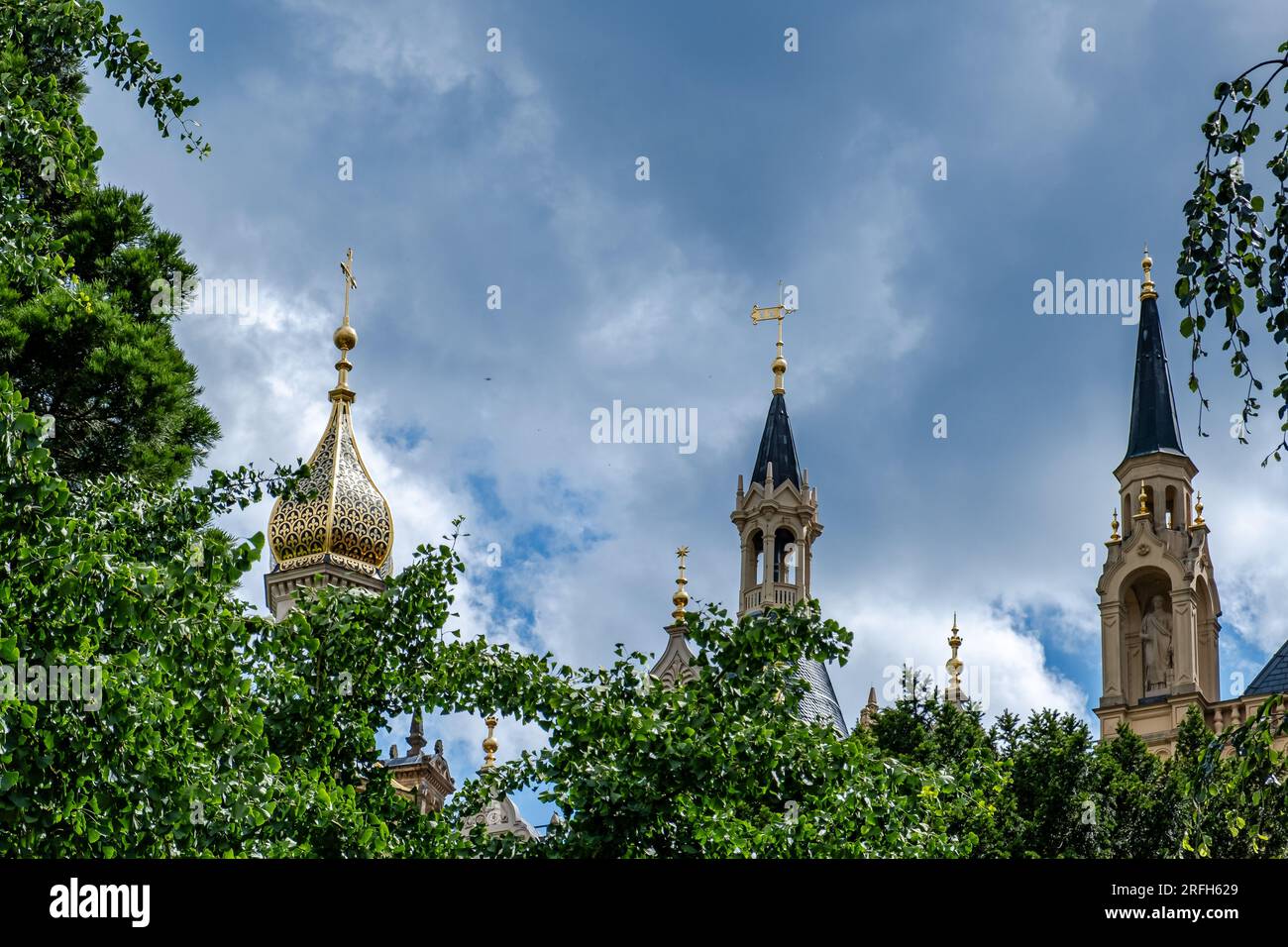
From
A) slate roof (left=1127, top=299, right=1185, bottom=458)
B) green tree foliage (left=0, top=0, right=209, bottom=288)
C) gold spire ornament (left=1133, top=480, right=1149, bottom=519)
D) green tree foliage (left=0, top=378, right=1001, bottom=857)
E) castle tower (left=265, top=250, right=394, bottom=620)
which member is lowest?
green tree foliage (left=0, top=378, right=1001, bottom=857)

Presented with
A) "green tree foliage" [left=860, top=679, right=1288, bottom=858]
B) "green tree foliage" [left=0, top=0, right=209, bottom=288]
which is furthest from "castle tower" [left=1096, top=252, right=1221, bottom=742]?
"green tree foliage" [left=0, top=0, right=209, bottom=288]

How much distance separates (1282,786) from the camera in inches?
376

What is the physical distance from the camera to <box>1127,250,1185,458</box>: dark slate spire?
198 feet

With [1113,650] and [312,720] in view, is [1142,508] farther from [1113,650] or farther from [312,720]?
[312,720]

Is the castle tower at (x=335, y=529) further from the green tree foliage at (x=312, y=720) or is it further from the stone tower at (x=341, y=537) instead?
A: the green tree foliage at (x=312, y=720)

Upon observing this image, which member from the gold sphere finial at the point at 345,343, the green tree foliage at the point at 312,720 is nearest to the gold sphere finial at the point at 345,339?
the gold sphere finial at the point at 345,343

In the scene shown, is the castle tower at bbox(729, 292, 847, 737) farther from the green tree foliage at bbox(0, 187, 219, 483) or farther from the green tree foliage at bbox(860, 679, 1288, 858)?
the green tree foliage at bbox(0, 187, 219, 483)

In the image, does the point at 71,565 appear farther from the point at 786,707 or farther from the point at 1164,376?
the point at 1164,376

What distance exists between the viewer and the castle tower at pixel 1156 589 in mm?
55906

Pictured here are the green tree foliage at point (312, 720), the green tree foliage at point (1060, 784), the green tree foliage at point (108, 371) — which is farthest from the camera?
the green tree foliage at point (1060, 784)

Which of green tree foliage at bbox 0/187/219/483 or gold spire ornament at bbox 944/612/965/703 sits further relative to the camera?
gold spire ornament at bbox 944/612/965/703

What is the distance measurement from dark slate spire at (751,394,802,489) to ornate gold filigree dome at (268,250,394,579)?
30529 mm
